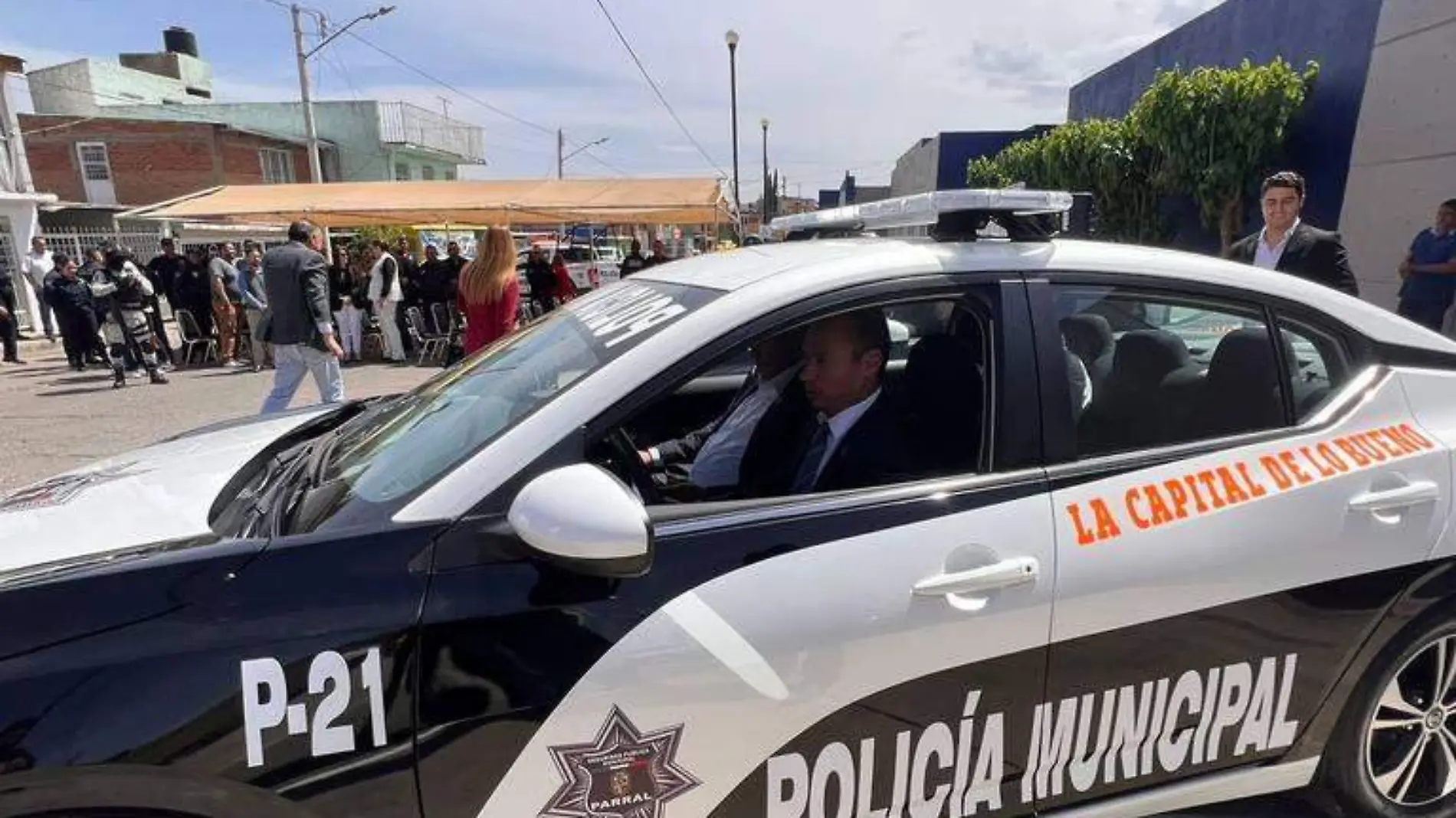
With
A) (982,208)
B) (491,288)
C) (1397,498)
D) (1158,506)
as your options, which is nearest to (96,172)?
(491,288)

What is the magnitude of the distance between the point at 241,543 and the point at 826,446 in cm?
123

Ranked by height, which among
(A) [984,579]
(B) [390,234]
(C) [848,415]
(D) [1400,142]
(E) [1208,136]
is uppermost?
(E) [1208,136]

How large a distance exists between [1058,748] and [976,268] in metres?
1.03

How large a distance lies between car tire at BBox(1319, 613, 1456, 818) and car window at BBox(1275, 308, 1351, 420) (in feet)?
1.96

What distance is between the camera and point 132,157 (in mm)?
30219

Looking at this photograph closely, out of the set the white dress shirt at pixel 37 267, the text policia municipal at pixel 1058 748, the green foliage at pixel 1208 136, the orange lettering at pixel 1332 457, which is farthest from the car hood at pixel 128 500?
the white dress shirt at pixel 37 267

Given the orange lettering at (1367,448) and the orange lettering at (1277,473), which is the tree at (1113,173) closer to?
the orange lettering at (1367,448)

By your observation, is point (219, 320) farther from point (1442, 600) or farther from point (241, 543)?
point (1442, 600)

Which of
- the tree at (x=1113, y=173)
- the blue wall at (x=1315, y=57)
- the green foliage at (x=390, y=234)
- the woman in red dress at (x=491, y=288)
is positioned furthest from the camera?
the green foliage at (x=390, y=234)

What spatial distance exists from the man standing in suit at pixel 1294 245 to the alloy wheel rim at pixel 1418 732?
2.35 m

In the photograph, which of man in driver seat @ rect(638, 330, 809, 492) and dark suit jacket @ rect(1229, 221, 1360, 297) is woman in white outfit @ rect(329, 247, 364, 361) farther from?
dark suit jacket @ rect(1229, 221, 1360, 297)

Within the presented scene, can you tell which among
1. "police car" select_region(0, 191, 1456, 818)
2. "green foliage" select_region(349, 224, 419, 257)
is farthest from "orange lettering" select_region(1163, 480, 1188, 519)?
"green foliage" select_region(349, 224, 419, 257)

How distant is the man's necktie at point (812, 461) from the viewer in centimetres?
193

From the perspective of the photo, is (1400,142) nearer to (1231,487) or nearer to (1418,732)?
(1418,732)
